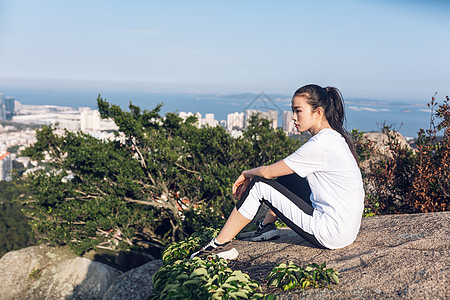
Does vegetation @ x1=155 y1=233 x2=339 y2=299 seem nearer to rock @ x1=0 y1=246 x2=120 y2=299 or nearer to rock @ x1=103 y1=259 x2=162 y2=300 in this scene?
rock @ x1=103 y1=259 x2=162 y2=300

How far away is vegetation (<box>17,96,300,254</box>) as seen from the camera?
862cm

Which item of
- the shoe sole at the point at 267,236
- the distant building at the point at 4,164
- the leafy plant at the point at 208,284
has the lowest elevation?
the distant building at the point at 4,164

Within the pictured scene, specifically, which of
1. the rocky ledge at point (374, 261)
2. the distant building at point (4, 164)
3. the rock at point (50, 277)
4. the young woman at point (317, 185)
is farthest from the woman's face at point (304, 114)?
the distant building at point (4, 164)

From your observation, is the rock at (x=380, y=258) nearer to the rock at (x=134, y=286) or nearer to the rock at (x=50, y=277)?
the rock at (x=134, y=286)

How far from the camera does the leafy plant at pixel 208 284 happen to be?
2.18 metres

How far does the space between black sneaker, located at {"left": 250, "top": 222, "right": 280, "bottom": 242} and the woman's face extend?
4.28ft

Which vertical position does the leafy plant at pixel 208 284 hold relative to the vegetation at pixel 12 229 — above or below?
above

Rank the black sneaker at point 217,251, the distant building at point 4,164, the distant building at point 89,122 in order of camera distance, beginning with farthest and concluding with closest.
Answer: the distant building at point 89,122 < the distant building at point 4,164 < the black sneaker at point 217,251

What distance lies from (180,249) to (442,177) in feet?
11.7

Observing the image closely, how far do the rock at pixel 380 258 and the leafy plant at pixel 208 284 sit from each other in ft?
0.90

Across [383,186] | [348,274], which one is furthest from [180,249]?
[383,186]

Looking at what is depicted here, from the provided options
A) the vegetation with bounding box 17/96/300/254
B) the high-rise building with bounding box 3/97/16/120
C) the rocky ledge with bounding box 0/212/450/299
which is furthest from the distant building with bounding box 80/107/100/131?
the rocky ledge with bounding box 0/212/450/299

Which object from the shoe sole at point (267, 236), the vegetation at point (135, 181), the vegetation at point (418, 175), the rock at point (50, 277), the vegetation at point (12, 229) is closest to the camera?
the shoe sole at point (267, 236)

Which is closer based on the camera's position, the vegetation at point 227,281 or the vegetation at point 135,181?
the vegetation at point 227,281
